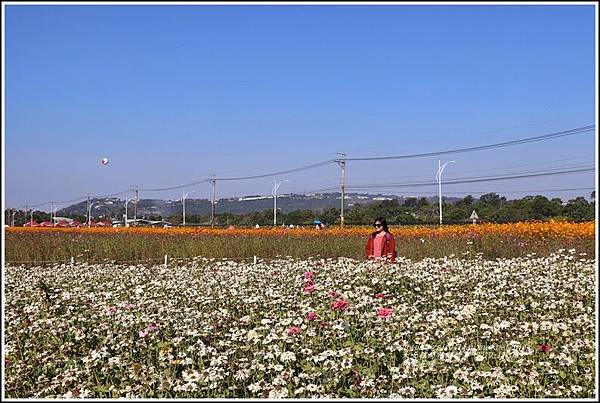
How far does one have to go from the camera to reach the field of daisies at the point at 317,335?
4.48 metres

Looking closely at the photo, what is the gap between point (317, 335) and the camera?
18.2ft

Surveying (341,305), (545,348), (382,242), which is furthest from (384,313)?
(382,242)

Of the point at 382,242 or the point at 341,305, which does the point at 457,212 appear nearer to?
A: the point at 382,242

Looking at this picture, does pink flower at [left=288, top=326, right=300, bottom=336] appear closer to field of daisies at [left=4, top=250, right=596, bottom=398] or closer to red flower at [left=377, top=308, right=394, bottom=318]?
field of daisies at [left=4, top=250, right=596, bottom=398]

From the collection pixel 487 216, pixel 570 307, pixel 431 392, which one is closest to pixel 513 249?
pixel 570 307

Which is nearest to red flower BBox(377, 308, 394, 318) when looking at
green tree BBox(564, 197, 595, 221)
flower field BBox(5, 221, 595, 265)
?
flower field BBox(5, 221, 595, 265)

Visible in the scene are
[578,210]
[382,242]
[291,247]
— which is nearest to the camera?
[382,242]

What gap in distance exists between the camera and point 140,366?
500 cm

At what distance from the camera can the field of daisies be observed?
4480mm

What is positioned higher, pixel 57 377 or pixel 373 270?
pixel 373 270

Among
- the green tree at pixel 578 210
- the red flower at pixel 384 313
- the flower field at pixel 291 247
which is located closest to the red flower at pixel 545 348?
the red flower at pixel 384 313

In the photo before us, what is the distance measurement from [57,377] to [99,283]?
402cm

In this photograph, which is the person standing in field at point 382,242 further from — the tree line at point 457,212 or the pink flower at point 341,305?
the tree line at point 457,212

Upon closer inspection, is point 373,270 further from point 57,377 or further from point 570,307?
point 57,377
